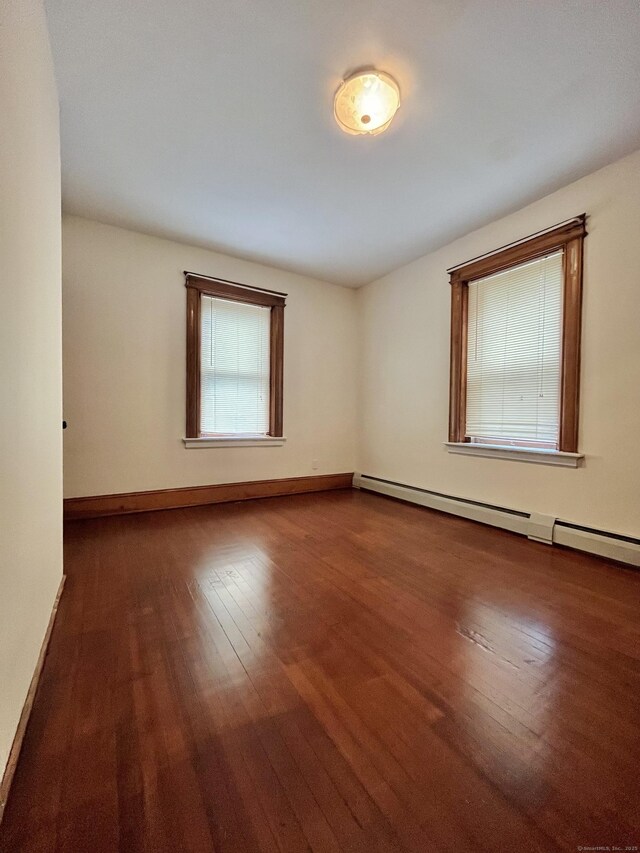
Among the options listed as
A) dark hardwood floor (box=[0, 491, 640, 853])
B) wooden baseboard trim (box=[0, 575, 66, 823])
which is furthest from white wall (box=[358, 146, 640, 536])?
wooden baseboard trim (box=[0, 575, 66, 823])

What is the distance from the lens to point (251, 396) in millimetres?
4105

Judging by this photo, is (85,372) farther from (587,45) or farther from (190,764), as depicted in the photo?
(587,45)

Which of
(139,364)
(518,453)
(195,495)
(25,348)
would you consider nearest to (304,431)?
(195,495)

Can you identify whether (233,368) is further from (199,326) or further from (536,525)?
(536,525)

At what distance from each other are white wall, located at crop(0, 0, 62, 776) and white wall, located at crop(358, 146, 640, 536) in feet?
10.7

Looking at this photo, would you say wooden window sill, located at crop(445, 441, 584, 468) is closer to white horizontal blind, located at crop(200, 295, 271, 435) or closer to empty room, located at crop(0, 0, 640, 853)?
empty room, located at crop(0, 0, 640, 853)

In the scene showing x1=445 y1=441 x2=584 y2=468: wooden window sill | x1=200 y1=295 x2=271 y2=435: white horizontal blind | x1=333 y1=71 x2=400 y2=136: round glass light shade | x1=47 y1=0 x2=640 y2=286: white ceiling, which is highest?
x1=47 y1=0 x2=640 y2=286: white ceiling

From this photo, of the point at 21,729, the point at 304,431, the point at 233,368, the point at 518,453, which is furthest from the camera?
the point at 304,431

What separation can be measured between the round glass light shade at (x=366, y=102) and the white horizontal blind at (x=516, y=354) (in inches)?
70.5

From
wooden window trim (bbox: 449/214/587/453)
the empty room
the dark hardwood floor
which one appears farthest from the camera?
wooden window trim (bbox: 449/214/587/453)

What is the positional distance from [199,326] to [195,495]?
1.86 meters

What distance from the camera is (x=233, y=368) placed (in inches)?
156

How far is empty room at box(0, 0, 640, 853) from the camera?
92 cm

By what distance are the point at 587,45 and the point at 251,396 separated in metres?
3.58
